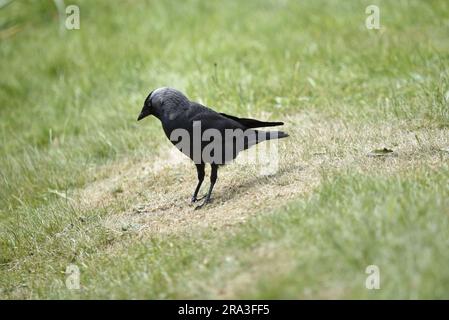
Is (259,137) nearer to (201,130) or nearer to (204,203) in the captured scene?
(201,130)

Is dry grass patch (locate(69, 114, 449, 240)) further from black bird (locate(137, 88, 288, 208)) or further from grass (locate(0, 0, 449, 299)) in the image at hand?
black bird (locate(137, 88, 288, 208))

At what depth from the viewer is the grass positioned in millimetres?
3541

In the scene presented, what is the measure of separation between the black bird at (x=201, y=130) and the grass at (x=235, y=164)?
313mm

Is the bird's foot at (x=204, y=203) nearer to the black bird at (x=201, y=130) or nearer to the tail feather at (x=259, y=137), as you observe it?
the black bird at (x=201, y=130)

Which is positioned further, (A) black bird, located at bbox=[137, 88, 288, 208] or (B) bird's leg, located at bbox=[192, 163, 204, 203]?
(B) bird's leg, located at bbox=[192, 163, 204, 203]

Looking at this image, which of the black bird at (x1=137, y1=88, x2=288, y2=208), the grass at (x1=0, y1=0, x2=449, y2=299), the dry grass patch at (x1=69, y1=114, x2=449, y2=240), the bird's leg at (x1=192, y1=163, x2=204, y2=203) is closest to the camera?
the grass at (x1=0, y1=0, x2=449, y2=299)

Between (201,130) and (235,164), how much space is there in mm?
1001

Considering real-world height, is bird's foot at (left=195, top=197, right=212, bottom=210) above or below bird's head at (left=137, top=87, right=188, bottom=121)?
below

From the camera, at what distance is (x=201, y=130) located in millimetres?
5008

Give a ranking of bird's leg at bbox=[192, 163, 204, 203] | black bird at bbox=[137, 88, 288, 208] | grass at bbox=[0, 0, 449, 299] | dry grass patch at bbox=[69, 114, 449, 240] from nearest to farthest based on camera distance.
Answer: grass at bbox=[0, 0, 449, 299]
dry grass patch at bbox=[69, 114, 449, 240]
black bird at bbox=[137, 88, 288, 208]
bird's leg at bbox=[192, 163, 204, 203]

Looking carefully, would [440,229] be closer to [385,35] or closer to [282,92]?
[282,92]

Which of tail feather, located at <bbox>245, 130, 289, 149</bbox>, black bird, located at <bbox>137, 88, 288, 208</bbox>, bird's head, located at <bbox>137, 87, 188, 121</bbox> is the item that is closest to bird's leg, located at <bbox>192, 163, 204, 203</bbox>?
black bird, located at <bbox>137, 88, 288, 208</bbox>

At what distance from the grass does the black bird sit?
1.03 ft
